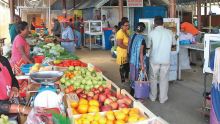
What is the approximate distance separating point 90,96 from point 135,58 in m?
2.59

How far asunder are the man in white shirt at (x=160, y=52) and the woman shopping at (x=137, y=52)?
23cm

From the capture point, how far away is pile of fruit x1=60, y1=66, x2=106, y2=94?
3.94 m

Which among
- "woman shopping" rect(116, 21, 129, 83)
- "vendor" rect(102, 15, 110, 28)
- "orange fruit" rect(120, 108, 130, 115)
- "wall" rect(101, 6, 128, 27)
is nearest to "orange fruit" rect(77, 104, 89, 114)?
"orange fruit" rect(120, 108, 130, 115)

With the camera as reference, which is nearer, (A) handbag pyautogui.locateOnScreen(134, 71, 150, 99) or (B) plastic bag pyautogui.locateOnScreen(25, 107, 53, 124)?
(B) plastic bag pyautogui.locateOnScreen(25, 107, 53, 124)

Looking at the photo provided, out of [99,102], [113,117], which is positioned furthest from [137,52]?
[113,117]

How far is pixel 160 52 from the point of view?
19.6 ft

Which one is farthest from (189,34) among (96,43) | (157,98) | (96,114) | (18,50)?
(96,43)

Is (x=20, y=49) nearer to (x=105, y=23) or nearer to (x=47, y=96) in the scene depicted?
(x=47, y=96)

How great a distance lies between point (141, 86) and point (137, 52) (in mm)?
673

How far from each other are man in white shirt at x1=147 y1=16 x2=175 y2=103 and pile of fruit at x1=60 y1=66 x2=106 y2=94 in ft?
5.87

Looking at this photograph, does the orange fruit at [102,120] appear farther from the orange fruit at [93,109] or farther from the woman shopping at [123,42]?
the woman shopping at [123,42]

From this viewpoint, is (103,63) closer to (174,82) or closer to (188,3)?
(174,82)

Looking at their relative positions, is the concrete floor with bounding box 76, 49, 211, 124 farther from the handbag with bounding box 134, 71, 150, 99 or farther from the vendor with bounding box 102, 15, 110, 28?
the vendor with bounding box 102, 15, 110, 28

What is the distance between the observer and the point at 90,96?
11.8 feet
